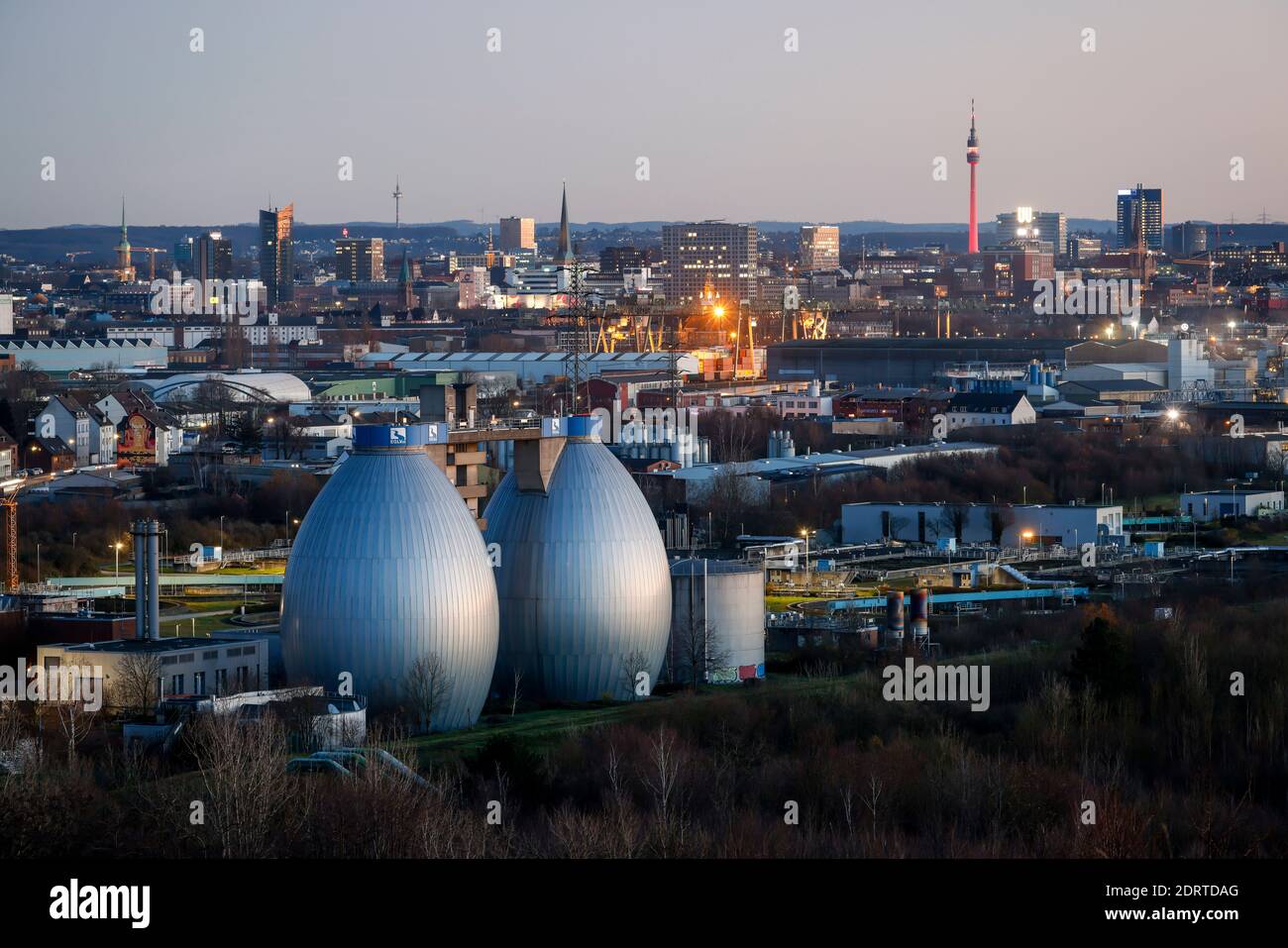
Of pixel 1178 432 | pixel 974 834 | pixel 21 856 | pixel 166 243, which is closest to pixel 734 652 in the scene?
pixel 974 834

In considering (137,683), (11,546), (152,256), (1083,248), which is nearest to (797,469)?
(11,546)

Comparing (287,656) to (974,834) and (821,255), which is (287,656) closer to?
(974,834)

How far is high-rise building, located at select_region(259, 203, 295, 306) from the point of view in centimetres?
13575

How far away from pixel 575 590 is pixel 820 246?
147474mm

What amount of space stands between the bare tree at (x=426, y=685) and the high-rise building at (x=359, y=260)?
141648 millimetres

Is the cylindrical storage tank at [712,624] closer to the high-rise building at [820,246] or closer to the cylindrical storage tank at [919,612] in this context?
the cylindrical storage tank at [919,612]

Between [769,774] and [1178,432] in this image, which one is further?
[1178,432]

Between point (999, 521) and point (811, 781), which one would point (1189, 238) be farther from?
point (811, 781)

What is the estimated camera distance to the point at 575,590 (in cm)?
2267

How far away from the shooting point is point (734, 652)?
968 inches

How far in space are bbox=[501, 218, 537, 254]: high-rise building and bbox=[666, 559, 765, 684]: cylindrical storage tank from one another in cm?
17041

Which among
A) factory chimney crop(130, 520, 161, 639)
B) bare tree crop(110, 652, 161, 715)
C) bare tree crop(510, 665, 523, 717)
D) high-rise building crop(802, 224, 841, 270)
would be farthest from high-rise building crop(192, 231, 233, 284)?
bare tree crop(110, 652, 161, 715)

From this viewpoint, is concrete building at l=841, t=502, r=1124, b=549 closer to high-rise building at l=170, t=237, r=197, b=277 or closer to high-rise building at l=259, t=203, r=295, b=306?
high-rise building at l=259, t=203, r=295, b=306
